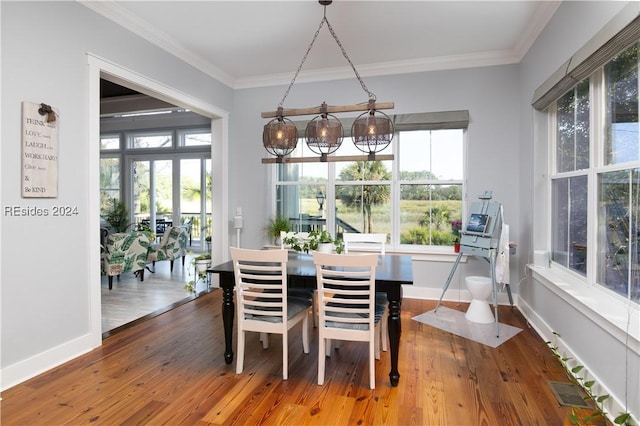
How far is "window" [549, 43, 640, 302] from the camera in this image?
214 centimetres

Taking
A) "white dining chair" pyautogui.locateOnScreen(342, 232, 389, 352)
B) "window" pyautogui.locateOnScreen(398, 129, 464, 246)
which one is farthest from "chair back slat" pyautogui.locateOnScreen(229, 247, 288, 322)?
"window" pyautogui.locateOnScreen(398, 129, 464, 246)

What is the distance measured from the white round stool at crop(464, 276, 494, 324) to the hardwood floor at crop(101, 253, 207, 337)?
129 inches

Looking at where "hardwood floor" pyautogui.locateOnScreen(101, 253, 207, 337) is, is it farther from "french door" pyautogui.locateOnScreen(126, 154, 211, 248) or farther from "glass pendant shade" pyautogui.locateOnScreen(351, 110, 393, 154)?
"glass pendant shade" pyautogui.locateOnScreen(351, 110, 393, 154)

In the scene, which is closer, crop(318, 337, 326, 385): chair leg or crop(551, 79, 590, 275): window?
crop(318, 337, 326, 385): chair leg

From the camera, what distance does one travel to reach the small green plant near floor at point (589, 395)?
1.87 m

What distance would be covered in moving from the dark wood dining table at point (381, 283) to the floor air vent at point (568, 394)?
3.28ft

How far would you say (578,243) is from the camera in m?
2.86

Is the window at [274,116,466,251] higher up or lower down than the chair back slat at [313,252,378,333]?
higher up

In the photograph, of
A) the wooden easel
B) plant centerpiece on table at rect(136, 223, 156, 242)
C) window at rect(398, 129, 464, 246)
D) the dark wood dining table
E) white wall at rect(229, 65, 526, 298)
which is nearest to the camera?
the dark wood dining table

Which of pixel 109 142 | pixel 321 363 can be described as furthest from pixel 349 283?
pixel 109 142

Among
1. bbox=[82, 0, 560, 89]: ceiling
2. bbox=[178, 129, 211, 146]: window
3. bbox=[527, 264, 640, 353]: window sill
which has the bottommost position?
bbox=[527, 264, 640, 353]: window sill

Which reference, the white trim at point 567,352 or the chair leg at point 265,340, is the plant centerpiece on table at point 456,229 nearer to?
the white trim at point 567,352

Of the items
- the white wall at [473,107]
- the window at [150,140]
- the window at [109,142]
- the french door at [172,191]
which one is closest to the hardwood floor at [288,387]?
the white wall at [473,107]

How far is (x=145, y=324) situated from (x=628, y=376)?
375 cm
